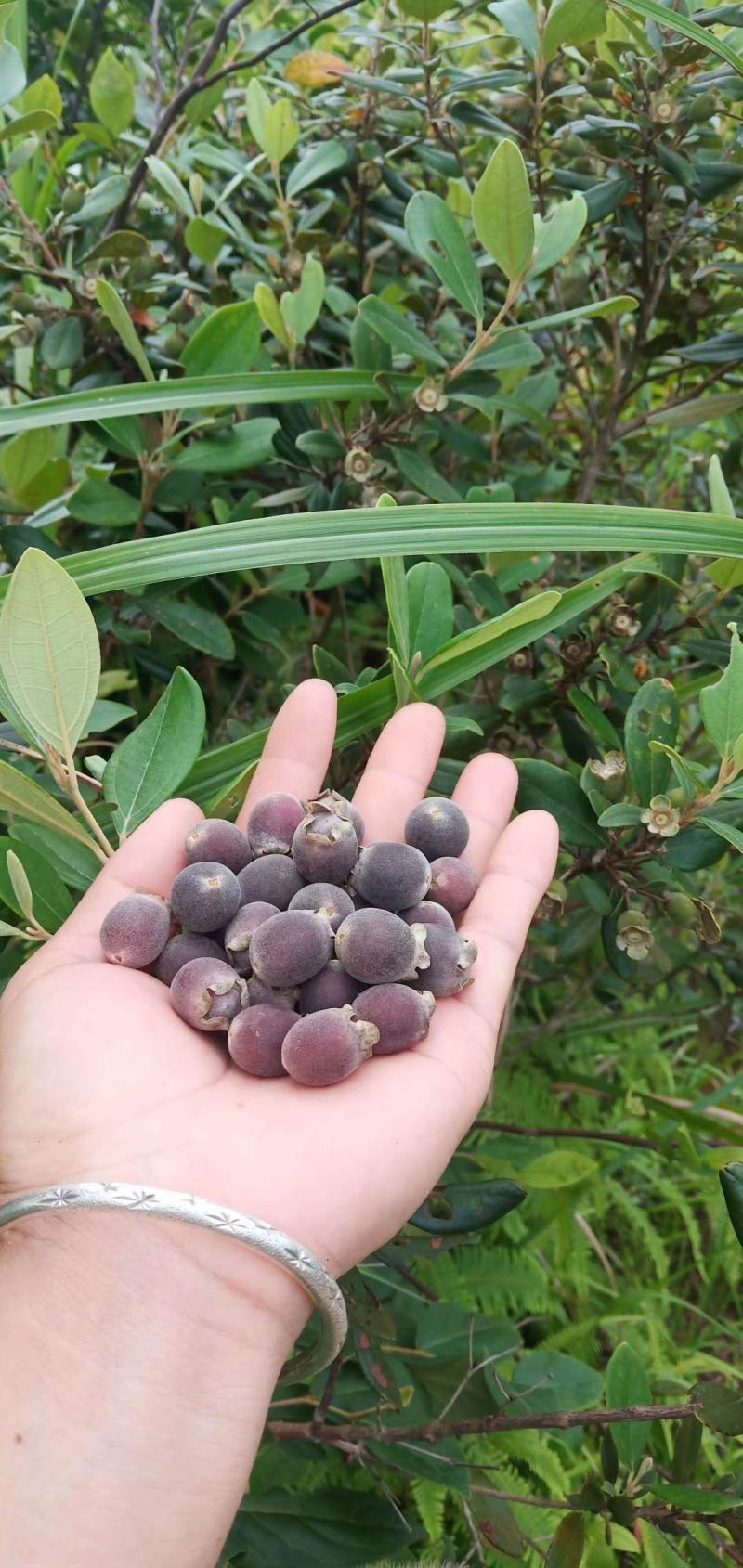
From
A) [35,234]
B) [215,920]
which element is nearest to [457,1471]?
[215,920]

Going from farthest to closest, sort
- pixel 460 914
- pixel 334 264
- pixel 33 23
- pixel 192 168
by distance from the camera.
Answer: pixel 33 23 < pixel 192 168 < pixel 334 264 < pixel 460 914

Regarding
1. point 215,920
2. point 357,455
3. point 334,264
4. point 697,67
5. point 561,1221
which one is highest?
point 697,67

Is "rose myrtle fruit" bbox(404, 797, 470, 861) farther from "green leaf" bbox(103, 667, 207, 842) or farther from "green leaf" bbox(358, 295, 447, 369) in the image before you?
"green leaf" bbox(358, 295, 447, 369)

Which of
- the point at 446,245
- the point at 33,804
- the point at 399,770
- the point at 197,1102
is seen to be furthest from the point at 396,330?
the point at 197,1102

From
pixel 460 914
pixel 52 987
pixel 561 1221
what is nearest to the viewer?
pixel 52 987

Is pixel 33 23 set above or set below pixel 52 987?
above

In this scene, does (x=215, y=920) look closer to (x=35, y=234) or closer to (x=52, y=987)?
(x=52, y=987)

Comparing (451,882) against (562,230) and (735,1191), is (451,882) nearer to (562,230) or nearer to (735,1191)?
(735,1191)
